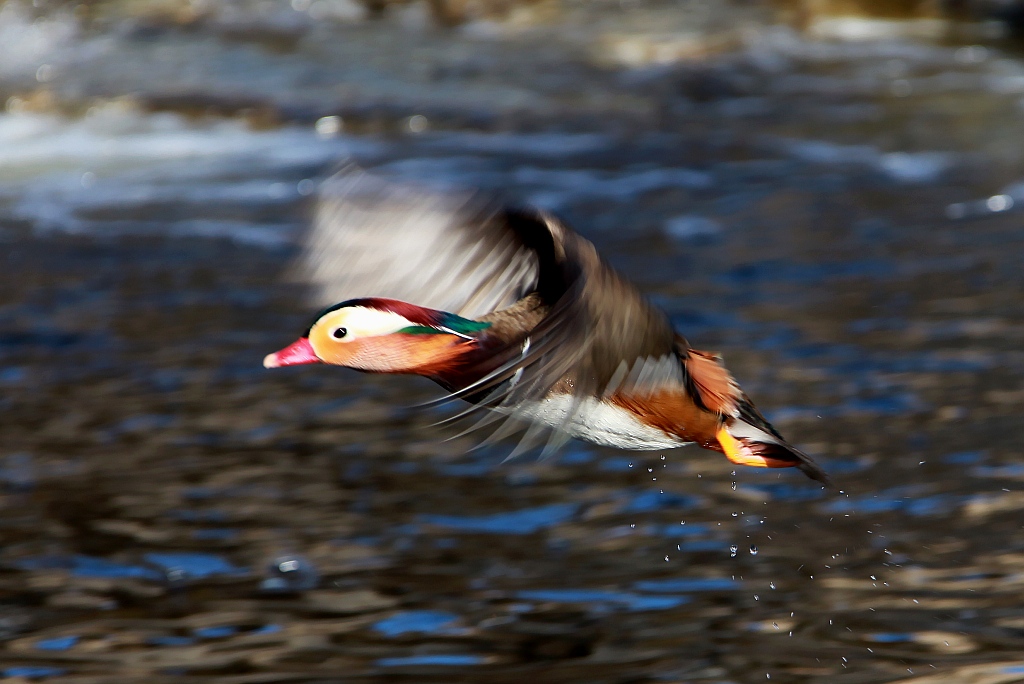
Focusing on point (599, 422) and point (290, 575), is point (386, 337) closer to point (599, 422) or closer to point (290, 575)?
point (599, 422)

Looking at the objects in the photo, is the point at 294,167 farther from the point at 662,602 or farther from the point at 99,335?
the point at 662,602

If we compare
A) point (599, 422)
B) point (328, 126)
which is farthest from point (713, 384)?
point (328, 126)

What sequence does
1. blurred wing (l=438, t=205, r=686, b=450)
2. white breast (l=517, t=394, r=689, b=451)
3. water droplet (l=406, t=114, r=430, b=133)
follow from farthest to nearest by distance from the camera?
water droplet (l=406, t=114, r=430, b=133) → white breast (l=517, t=394, r=689, b=451) → blurred wing (l=438, t=205, r=686, b=450)

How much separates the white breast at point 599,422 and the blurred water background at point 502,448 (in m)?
0.57

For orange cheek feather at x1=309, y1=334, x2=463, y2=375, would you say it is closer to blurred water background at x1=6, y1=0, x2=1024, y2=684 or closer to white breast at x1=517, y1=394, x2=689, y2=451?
white breast at x1=517, y1=394, x2=689, y2=451

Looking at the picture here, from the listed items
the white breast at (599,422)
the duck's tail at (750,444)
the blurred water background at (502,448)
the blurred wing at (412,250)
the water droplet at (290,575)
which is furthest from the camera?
A: the water droplet at (290,575)

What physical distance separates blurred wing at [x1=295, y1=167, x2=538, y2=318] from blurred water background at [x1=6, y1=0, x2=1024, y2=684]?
0.14 metres

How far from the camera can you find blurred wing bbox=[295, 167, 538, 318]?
2914 millimetres

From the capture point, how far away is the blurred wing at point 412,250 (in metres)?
2.91

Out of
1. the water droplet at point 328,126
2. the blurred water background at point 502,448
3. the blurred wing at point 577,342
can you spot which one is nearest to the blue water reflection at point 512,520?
the blurred water background at point 502,448

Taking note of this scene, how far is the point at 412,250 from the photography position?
2.97 metres

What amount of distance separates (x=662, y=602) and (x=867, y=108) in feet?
26.3

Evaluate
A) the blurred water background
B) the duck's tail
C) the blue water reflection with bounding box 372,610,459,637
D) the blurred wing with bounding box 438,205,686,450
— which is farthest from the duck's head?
the blue water reflection with bounding box 372,610,459,637

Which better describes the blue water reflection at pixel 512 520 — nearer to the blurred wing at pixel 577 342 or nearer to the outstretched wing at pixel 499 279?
the outstretched wing at pixel 499 279
